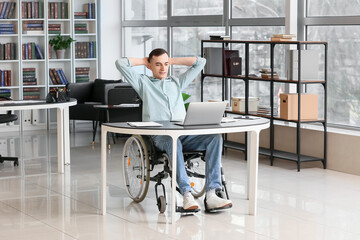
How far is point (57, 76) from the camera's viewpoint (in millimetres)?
10836

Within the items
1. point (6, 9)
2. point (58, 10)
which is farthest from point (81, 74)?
point (6, 9)

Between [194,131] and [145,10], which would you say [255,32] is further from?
[194,131]

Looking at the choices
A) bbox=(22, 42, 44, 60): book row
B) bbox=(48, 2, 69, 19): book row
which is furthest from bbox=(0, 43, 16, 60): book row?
bbox=(48, 2, 69, 19): book row

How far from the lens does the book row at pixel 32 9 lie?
10477 mm

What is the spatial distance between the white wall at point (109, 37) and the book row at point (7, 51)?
1.57 m

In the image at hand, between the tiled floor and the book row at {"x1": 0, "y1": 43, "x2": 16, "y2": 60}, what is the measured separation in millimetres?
3092

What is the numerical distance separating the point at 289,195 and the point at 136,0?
6383 mm

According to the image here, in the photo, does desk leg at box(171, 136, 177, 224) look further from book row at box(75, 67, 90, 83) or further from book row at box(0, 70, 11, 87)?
book row at box(75, 67, 90, 83)

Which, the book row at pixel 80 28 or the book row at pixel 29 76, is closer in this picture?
the book row at pixel 29 76

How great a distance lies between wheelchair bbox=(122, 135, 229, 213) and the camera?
17.3ft

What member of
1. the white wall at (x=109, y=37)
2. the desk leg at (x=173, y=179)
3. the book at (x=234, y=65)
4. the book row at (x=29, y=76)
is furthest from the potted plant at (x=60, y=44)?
the desk leg at (x=173, y=179)

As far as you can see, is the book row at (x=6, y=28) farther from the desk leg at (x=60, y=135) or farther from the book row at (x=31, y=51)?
the desk leg at (x=60, y=135)

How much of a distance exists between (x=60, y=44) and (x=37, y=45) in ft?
1.18

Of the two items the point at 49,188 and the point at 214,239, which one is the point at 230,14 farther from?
the point at 214,239
